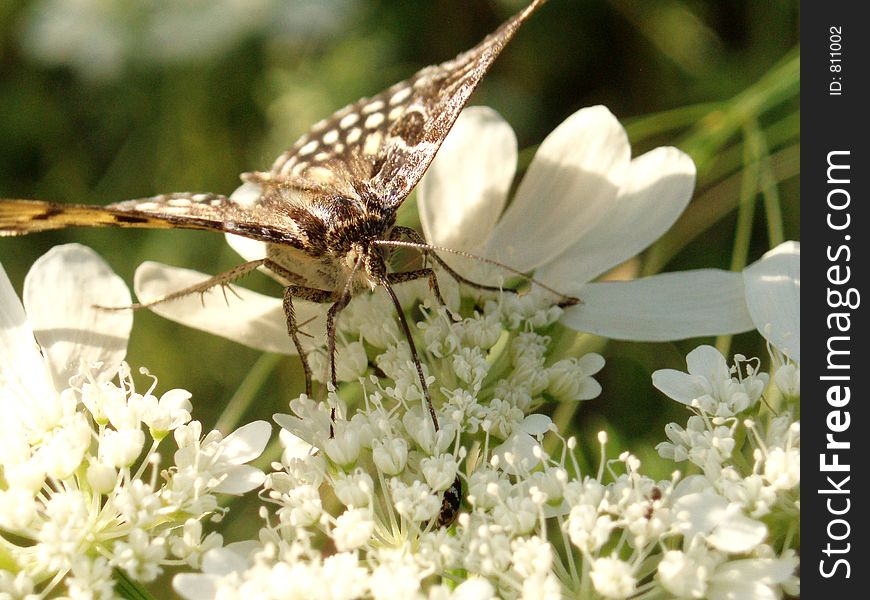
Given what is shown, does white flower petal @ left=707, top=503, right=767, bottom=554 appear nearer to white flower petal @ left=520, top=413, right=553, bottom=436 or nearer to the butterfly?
white flower petal @ left=520, top=413, right=553, bottom=436

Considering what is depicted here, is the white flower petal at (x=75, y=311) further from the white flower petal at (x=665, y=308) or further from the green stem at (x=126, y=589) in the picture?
the white flower petal at (x=665, y=308)

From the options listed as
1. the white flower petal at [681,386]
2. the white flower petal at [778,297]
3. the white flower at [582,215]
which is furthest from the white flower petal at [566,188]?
the white flower petal at [681,386]

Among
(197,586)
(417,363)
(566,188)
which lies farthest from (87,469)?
(566,188)

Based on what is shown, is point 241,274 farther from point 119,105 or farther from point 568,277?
point 119,105

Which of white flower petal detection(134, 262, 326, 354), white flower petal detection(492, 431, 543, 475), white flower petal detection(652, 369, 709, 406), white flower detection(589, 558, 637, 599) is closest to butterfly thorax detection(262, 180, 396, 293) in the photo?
white flower petal detection(134, 262, 326, 354)

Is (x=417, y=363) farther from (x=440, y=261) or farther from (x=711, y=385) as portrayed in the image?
(x=711, y=385)
